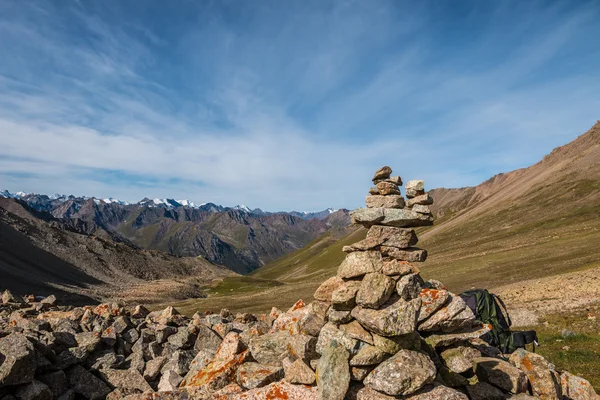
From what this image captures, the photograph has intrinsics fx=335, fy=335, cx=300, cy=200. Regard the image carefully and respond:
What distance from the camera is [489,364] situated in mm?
12141

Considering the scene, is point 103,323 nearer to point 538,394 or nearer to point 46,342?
point 46,342

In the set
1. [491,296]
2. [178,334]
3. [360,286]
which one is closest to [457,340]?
[360,286]

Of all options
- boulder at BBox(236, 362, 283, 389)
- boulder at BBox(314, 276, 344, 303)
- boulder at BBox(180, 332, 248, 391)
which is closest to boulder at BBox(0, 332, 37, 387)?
boulder at BBox(180, 332, 248, 391)

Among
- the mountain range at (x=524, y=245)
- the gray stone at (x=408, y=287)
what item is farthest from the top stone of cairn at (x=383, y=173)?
the mountain range at (x=524, y=245)

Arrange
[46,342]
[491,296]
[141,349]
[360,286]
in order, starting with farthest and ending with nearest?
1. [491,296]
2. [141,349]
3. [46,342]
4. [360,286]

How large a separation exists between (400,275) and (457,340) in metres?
3.20

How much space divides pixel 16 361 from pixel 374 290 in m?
13.9

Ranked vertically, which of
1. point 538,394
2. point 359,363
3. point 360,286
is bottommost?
point 538,394

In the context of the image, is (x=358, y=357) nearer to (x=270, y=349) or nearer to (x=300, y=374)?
(x=300, y=374)

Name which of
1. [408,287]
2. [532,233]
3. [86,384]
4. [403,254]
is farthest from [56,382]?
[532,233]

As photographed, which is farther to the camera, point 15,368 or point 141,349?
point 141,349

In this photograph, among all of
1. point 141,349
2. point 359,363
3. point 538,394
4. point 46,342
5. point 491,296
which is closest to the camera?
point 359,363

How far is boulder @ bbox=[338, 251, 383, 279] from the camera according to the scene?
43.2 feet

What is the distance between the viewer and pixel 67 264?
141125 mm
